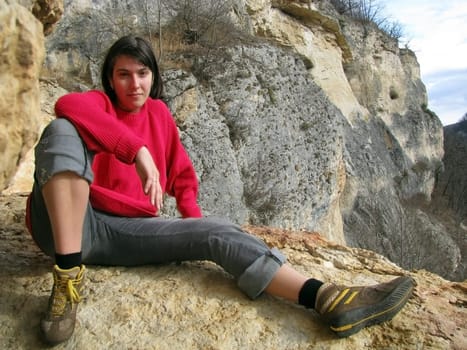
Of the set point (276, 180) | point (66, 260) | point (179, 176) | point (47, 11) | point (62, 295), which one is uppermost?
point (47, 11)

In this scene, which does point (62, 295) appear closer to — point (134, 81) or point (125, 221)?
point (125, 221)

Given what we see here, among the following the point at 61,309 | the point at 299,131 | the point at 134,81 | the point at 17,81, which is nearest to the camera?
the point at 61,309

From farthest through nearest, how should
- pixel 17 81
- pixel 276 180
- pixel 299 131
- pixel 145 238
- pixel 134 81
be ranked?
pixel 299 131, pixel 276 180, pixel 134 81, pixel 145 238, pixel 17 81

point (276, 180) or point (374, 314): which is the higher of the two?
point (374, 314)

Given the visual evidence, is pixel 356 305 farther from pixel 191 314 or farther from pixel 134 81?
pixel 134 81

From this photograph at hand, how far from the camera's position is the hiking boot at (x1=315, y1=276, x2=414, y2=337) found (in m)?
1.45

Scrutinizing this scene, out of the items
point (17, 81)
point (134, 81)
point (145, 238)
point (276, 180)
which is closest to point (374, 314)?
point (145, 238)

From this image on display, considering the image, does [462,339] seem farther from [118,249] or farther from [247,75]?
[247,75]

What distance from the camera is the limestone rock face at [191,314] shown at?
4.89 ft

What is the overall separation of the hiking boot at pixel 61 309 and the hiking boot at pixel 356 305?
810 mm

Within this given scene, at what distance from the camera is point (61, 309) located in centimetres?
147

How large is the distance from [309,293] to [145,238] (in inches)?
24.7

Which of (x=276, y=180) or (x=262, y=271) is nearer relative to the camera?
(x=262, y=271)

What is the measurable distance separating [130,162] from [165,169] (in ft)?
1.43
